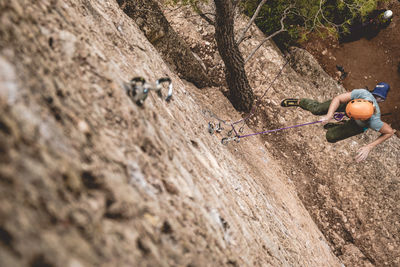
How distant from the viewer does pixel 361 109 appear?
4066 mm

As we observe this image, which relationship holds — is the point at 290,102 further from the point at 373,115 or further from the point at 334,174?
the point at 373,115

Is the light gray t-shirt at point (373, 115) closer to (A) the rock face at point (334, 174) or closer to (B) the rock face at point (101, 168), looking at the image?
(B) the rock face at point (101, 168)

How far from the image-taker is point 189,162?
8.40ft

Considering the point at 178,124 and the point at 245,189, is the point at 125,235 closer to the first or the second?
the point at 178,124

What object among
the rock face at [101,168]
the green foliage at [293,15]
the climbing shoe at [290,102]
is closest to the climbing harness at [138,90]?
the rock face at [101,168]

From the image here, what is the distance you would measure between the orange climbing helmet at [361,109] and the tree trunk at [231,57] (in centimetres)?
302

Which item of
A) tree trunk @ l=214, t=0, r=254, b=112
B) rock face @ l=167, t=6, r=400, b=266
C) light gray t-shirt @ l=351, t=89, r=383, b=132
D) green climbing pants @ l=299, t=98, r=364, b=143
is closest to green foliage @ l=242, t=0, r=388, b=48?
rock face @ l=167, t=6, r=400, b=266

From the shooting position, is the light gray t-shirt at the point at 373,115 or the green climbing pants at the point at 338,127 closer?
the light gray t-shirt at the point at 373,115

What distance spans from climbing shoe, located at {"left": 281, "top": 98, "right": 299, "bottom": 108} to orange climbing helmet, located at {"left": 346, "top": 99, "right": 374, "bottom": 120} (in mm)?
2560

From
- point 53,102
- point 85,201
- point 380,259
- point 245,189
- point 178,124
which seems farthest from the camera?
point 380,259

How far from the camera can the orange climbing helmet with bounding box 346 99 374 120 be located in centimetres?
404

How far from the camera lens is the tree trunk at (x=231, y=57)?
15.7 feet

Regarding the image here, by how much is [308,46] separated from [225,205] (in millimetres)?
11721

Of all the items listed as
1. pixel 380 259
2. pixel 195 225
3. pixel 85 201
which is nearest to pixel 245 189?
pixel 195 225
